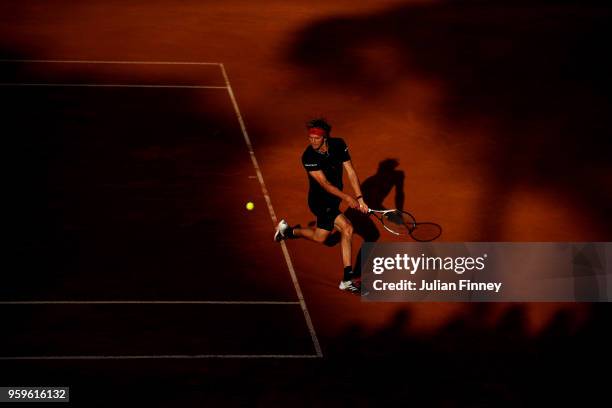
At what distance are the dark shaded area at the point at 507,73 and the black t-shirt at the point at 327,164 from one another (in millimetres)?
2882

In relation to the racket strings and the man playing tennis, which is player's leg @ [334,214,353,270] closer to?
the man playing tennis

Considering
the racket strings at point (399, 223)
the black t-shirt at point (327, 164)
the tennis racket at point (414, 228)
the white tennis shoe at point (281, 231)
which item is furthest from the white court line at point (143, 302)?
the tennis racket at point (414, 228)

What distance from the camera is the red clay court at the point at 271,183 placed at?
11047 millimetres

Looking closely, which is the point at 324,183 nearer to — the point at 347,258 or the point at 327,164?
the point at 327,164

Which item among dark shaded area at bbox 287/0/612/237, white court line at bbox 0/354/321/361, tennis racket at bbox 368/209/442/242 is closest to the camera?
white court line at bbox 0/354/321/361

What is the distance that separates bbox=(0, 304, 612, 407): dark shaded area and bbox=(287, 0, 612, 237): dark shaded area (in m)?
3.37

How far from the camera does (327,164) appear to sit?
1269cm

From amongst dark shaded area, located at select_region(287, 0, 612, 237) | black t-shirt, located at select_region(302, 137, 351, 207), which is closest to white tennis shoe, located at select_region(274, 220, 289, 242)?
black t-shirt, located at select_region(302, 137, 351, 207)

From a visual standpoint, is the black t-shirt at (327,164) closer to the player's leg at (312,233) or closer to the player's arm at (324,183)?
the player's arm at (324,183)

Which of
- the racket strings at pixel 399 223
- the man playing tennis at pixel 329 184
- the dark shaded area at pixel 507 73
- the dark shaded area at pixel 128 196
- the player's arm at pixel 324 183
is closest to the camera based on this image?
the man playing tennis at pixel 329 184

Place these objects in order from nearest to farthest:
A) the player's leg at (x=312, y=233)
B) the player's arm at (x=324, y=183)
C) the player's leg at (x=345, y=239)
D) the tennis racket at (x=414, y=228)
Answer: the player's arm at (x=324, y=183), the player's leg at (x=345, y=239), the player's leg at (x=312, y=233), the tennis racket at (x=414, y=228)

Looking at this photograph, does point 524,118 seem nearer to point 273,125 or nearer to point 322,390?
point 273,125

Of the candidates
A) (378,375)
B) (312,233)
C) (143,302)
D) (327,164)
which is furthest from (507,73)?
(378,375)

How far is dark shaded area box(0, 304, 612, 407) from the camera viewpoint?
10.4 metres
